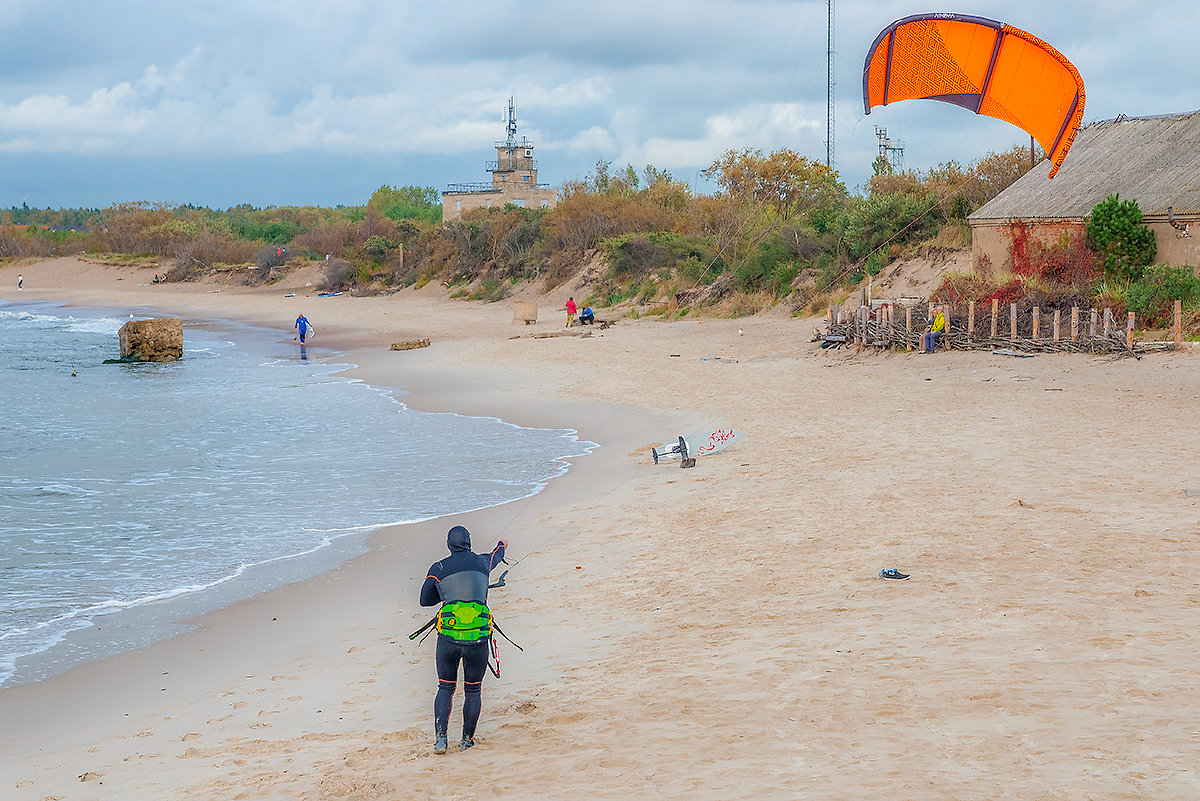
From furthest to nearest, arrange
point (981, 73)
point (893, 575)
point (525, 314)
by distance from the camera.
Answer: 1. point (525, 314)
2. point (981, 73)
3. point (893, 575)

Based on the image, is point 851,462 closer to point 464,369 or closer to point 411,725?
point 411,725

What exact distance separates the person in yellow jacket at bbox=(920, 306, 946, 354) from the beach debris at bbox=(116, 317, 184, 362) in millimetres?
22079

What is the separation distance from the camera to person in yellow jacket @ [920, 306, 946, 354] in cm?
2231

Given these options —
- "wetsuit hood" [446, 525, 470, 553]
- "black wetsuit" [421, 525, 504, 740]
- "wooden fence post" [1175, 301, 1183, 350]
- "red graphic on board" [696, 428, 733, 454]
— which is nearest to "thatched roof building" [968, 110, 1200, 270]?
"wooden fence post" [1175, 301, 1183, 350]

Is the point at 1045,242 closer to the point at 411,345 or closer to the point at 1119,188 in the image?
the point at 1119,188

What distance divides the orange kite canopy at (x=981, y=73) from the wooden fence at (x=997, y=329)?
331cm

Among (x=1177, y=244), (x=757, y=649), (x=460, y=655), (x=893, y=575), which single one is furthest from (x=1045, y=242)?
(x=460, y=655)

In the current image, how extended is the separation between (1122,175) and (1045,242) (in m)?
2.37

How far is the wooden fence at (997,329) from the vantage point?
19.6 metres

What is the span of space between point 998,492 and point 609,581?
168 inches

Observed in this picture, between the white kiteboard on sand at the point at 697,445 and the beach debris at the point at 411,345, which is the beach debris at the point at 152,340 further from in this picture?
the white kiteboard on sand at the point at 697,445

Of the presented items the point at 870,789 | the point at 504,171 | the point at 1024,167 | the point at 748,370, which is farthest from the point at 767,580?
the point at 504,171

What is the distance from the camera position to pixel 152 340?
3200 centimetres

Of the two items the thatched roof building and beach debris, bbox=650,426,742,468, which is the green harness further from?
the thatched roof building
